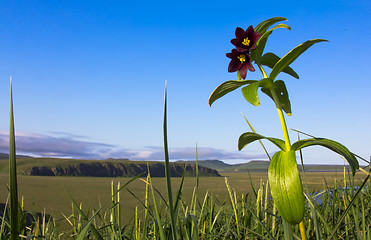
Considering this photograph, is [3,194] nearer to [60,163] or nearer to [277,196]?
[277,196]

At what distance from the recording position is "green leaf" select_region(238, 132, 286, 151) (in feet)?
3.39

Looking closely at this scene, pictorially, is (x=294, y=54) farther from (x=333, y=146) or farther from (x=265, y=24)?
(x=333, y=146)

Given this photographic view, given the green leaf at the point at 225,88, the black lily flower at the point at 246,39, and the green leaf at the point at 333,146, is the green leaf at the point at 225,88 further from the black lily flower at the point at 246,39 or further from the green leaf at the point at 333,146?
the green leaf at the point at 333,146

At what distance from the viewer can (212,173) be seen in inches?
1067

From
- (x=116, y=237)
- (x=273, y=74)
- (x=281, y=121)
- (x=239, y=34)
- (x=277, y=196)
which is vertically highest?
(x=239, y=34)

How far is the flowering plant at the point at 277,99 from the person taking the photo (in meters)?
0.92

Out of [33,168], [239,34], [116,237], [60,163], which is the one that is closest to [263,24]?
[239,34]

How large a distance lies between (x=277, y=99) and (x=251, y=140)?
0.19 m

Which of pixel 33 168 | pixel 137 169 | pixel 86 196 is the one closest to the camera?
pixel 86 196

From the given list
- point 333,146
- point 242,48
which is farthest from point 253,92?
point 333,146

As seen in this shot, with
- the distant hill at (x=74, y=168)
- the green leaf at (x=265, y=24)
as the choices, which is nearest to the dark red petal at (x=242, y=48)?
the green leaf at (x=265, y=24)

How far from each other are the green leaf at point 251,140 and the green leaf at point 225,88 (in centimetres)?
16

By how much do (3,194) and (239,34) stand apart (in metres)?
8.80

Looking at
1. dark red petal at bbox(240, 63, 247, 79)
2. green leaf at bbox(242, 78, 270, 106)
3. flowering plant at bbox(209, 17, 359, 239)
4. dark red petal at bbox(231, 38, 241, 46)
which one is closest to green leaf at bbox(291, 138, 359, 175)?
flowering plant at bbox(209, 17, 359, 239)
